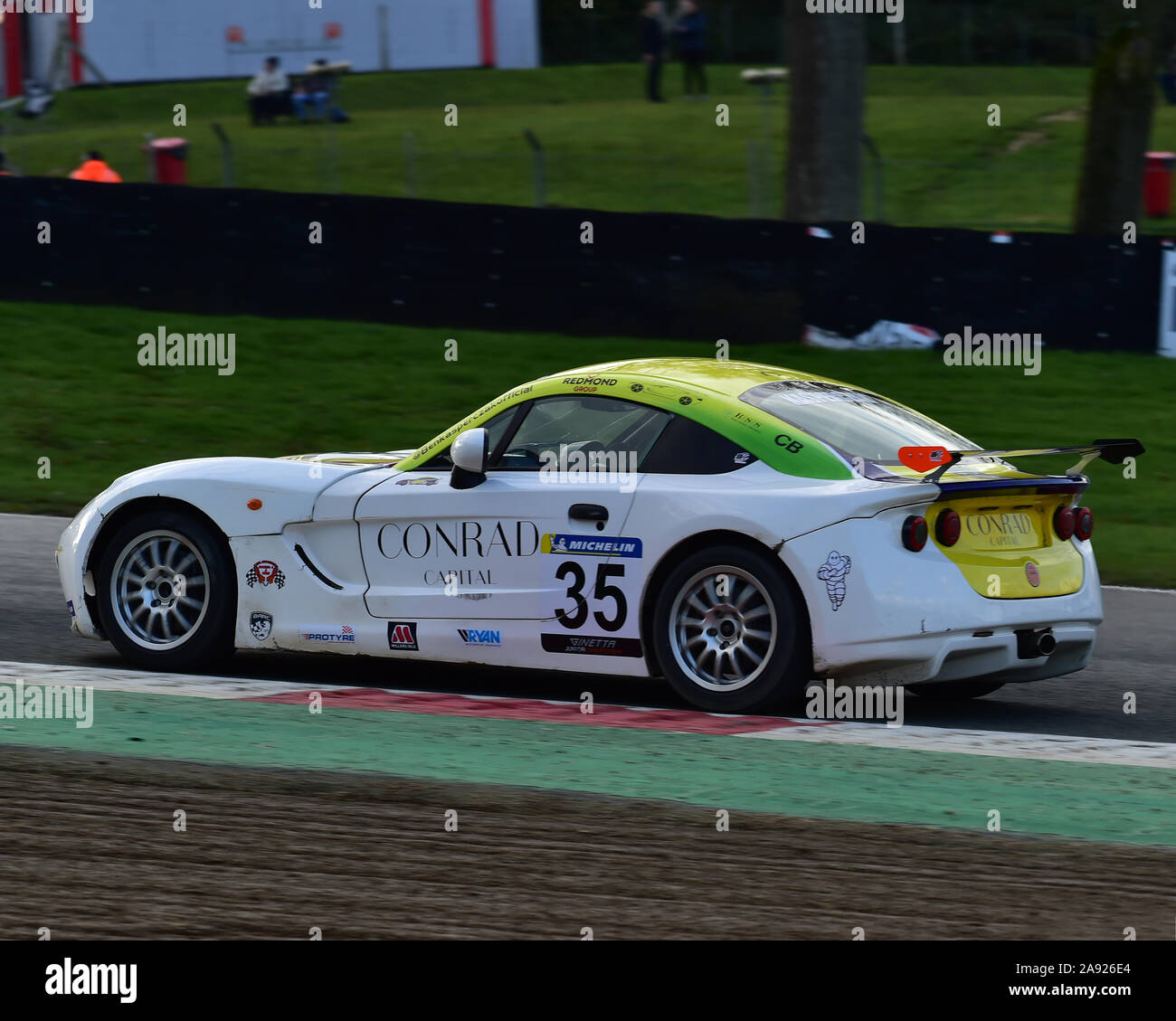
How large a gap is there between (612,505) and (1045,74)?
41.8m

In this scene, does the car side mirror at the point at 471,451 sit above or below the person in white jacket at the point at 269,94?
below

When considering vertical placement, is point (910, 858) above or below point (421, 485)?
below

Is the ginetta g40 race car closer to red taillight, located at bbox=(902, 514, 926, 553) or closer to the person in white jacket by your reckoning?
red taillight, located at bbox=(902, 514, 926, 553)

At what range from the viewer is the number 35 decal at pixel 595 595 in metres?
7.62

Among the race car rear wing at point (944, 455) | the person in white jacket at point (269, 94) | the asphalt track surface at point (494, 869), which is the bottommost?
the asphalt track surface at point (494, 869)

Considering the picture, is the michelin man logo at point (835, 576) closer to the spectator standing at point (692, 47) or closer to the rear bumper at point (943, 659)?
the rear bumper at point (943, 659)

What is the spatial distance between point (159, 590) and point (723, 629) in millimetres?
2651

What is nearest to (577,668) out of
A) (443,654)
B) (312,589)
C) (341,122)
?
(443,654)

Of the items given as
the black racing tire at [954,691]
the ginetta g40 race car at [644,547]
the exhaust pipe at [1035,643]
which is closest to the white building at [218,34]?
the ginetta g40 race car at [644,547]

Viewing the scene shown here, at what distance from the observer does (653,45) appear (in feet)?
131

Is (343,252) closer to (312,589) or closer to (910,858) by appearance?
(312,589)

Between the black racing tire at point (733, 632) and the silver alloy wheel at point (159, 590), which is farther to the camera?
the silver alloy wheel at point (159, 590)

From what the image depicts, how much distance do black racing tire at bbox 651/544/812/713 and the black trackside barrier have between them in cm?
1079

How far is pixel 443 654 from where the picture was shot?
26.2 ft
